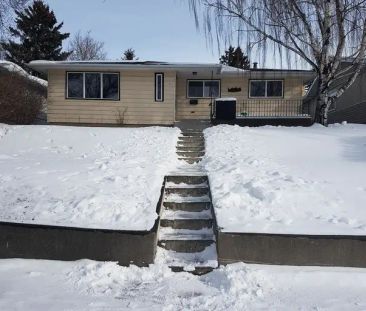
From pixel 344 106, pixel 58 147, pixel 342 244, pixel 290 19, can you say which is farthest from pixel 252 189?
pixel 344 106

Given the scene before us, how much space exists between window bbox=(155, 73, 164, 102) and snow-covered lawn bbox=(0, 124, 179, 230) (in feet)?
21.3

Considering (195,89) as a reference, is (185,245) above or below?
below

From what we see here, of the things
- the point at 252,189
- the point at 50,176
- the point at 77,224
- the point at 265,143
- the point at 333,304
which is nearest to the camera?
the point at 333,304

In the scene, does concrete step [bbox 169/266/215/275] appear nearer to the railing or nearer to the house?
the house

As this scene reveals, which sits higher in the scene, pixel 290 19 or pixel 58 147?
pixel 290 19

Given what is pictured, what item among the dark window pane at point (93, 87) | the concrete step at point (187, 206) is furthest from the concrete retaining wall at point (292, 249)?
the dark window pane at point (93, 87)

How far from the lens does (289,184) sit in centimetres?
831

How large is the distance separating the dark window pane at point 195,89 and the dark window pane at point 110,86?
13.8 ft

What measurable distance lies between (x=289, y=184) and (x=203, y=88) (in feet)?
51.2

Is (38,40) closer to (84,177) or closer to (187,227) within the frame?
(84,177)

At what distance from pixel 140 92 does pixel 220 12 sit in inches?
308

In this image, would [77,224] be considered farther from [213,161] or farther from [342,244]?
[213,161]

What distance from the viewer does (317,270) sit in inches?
239

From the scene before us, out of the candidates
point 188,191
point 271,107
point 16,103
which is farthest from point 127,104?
point 188,191
